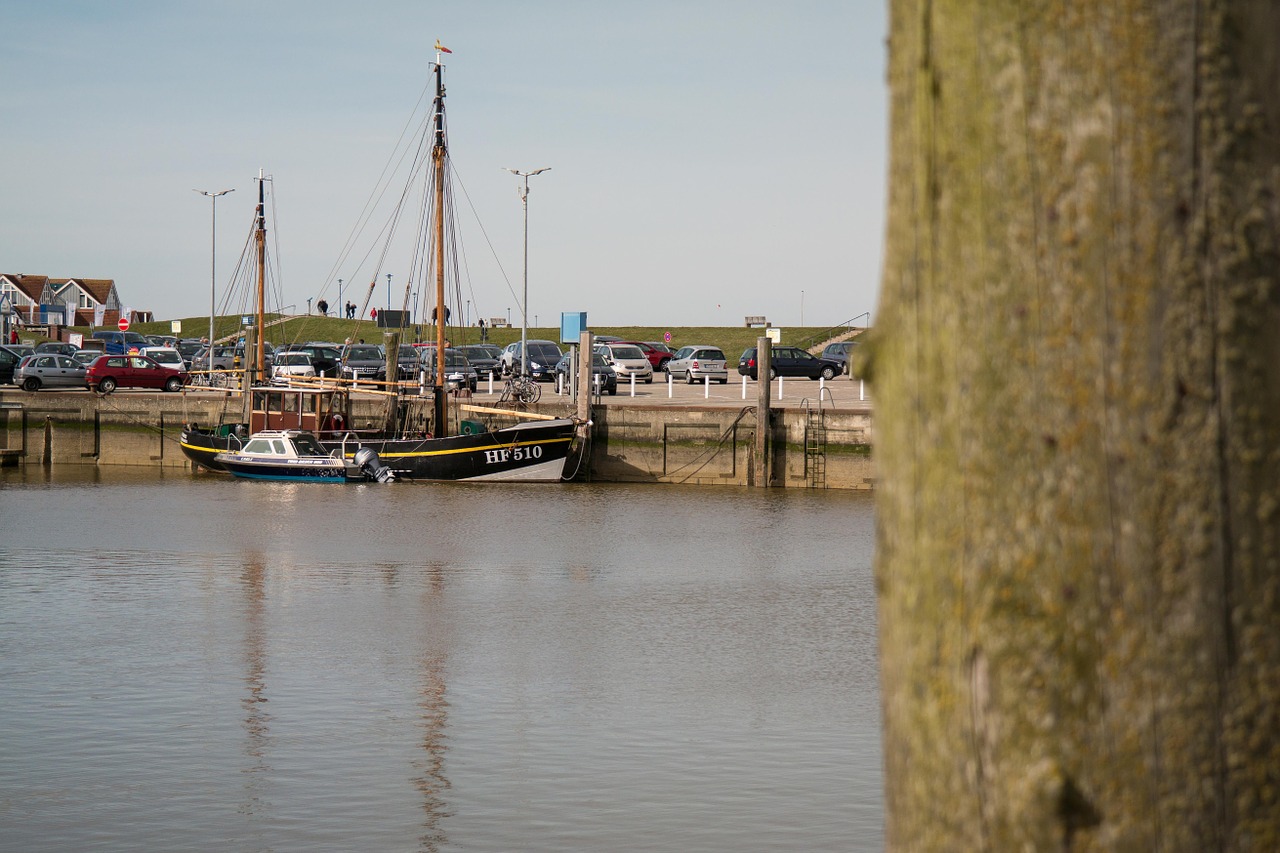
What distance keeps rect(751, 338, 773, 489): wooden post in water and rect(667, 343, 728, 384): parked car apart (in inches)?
707

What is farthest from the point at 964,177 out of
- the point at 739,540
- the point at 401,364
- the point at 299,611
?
the point at 401,364

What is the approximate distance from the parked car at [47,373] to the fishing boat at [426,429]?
736cm

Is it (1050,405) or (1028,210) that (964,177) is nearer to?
(1028,210)

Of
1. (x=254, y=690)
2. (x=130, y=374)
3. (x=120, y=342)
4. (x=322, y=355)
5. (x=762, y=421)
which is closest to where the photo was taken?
(x=254, y=690)

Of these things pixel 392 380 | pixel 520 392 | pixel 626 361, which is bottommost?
pixel 520 392

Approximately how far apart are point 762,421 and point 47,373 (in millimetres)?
27013

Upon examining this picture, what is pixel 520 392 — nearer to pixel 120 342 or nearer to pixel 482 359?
pixel 482 359

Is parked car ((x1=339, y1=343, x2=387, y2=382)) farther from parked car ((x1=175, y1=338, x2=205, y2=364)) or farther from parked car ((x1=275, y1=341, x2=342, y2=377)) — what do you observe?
parked car ((x1=175, y1=338, x2=205, y2=364))

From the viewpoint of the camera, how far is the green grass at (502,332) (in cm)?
9344

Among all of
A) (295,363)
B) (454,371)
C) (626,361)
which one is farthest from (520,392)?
(295,363)

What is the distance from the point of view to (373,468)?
4016 cm

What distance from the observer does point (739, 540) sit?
94.3 ft

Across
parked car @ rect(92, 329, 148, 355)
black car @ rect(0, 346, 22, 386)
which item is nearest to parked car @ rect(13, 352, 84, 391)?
black car @ rect(0, 346, 22, 386)

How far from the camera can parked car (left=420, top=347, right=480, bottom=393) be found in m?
46.0
